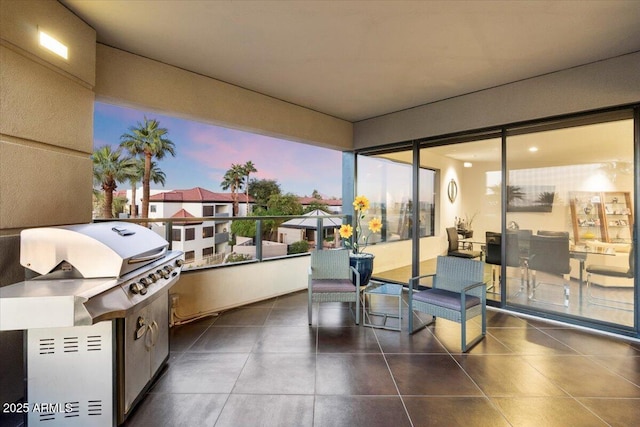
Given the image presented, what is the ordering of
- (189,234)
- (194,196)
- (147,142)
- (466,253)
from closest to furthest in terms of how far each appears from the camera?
(189,234), (466,253), (194,196), (147,142)

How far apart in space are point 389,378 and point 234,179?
764 centimetres

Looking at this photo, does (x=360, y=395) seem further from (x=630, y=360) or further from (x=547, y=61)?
(x=547, y=61)

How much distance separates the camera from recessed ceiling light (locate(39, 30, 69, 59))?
6.66 ft

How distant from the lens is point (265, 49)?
9.37 feet

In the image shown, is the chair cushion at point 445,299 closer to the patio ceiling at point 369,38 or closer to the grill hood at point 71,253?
the patio ceiling at point 369,38

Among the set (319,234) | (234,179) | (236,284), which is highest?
(234,179)

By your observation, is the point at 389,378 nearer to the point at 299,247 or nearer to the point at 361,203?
the point at 361,203

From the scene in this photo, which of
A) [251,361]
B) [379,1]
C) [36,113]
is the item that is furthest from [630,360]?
[36,113]

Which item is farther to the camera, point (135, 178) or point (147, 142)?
point (147, 142)

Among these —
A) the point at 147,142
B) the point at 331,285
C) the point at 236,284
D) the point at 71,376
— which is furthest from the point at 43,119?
the point at 147,142

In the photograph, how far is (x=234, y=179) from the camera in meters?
8.78

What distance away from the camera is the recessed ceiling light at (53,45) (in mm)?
2031

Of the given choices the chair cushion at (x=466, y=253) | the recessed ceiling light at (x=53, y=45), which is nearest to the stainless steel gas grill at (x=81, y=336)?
the recessed ceiling light at (x=53, y=45)

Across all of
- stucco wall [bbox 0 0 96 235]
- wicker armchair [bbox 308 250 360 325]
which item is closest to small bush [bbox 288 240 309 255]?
wicker armchair [bbox 308 250 360 325]
